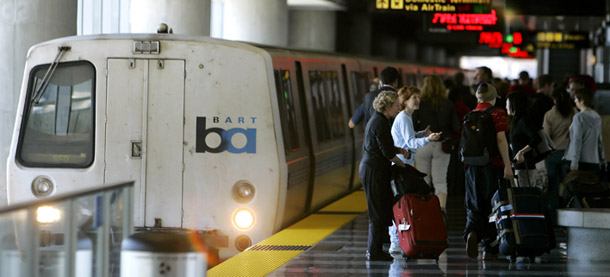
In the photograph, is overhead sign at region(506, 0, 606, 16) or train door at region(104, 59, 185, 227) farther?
overhead sign at region(506, 0, 606, 16)

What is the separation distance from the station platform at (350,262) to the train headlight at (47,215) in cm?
314

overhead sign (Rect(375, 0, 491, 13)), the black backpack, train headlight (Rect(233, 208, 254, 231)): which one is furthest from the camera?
overhead sign (Rect(375, 0, 491, 13))

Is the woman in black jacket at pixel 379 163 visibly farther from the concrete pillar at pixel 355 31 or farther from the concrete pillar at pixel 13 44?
the concrete pillar at pixel 355 31

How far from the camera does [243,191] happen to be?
33.3ft

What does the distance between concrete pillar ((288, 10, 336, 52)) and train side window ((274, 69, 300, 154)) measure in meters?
24.3

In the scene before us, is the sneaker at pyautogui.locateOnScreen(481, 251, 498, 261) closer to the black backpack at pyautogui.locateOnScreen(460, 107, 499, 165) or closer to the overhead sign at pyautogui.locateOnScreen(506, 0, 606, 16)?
the black backpack at pyautogui.locateOnScreen(460, 107, 499, 165)

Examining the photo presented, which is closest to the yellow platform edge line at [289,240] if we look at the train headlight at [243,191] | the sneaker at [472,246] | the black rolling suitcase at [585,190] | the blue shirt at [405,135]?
the train headlight at [243,191]

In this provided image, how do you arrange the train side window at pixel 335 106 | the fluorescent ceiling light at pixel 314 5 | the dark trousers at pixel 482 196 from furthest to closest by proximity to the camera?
the fluorescent ceiling light at pixel 314 5
the train side window at pixel 335 106
the dark trousers at pixel 482 196

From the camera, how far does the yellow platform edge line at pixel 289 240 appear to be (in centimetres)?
865

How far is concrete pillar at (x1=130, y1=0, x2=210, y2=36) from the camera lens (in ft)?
56.8

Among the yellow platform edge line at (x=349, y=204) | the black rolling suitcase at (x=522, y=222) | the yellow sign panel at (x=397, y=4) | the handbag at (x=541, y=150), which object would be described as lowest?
the yellow platform edge line at (x=349, y=204)

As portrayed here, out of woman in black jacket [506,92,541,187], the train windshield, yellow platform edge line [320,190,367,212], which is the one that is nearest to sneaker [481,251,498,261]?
woman in black jacket [506,92,541,187]

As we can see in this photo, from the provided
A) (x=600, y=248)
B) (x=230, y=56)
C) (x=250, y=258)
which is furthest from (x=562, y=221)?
(x=230, y=56)

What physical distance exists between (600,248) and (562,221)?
0.40 metres
